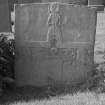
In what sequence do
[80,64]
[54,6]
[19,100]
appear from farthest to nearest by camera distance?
[80,64] < [54,6] < [19,100]

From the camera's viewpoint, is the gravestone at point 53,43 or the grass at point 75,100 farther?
the gravestone at point 53,43

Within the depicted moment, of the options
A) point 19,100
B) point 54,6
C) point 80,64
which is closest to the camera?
point 19,100

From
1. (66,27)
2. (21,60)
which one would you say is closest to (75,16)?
(66,27)

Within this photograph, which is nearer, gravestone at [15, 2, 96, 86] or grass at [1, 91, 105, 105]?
grass at [1, 91, 105, 105]

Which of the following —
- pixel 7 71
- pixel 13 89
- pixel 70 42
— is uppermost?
pixel 70 42

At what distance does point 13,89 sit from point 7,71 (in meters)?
0.38

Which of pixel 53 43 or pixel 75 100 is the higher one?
pixel 53 43

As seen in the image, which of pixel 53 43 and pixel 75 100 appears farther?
pixel 53 43

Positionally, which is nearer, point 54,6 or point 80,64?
point 54,6

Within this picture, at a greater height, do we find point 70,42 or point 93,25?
point 93,25

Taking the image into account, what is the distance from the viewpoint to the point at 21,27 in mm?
4605

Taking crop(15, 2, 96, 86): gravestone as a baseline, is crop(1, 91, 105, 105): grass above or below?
below

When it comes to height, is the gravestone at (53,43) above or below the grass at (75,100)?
above

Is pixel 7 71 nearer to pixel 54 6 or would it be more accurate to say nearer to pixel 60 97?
pixel 60 97
